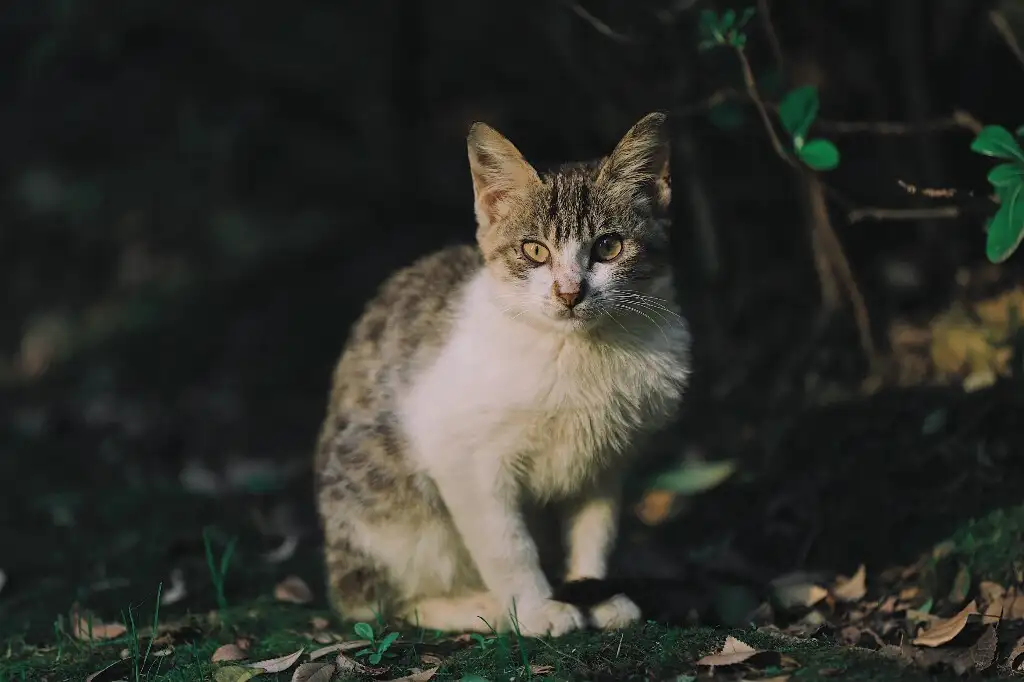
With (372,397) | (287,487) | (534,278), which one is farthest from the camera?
(287,487)

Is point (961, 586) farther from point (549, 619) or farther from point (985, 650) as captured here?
point (549, 619)

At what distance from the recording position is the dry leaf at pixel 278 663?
3.34 m

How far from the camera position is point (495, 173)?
3740 mm

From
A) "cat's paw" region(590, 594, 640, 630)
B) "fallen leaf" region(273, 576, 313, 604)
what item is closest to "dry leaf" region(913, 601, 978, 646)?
"cat's paw" region(590, 594, 640, 630)

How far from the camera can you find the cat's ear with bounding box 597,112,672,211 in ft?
11.8

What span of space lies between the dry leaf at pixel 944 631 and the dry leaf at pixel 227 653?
6.81 ft

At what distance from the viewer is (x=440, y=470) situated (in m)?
3.72

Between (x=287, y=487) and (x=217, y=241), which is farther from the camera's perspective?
(x=217, y=241)

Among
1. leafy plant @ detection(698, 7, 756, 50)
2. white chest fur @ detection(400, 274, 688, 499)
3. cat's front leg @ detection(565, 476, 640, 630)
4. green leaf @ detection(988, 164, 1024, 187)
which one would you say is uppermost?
leafy plant @ detection(698, 7, 756, 50)

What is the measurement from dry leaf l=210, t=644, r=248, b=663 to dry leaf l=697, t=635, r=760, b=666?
1.42 m

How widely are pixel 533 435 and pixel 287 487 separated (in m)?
2.79

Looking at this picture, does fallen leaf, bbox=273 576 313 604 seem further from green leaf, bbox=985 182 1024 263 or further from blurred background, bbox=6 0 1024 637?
green leaf, bbox=985 182 1024 263

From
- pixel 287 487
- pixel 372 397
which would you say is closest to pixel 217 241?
pixel 287 487

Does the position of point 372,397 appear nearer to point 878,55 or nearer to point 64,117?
point 878,55
